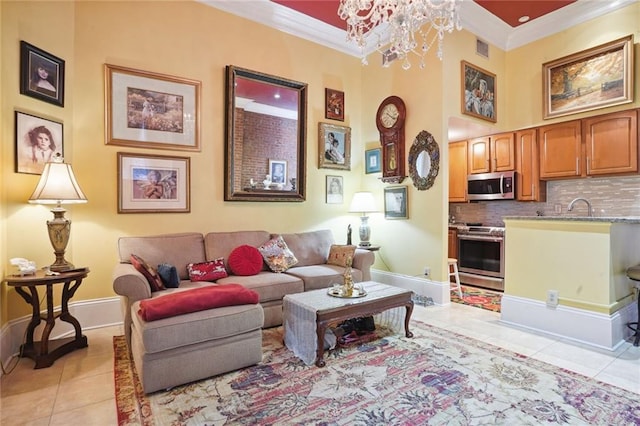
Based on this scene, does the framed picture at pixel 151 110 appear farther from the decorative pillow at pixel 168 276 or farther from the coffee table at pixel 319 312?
the coffee table at pixel 319 312

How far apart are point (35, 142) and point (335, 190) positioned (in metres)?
3.41

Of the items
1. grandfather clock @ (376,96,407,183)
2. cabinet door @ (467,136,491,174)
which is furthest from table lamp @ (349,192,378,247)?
cabinet door @ (467,136,491,174)

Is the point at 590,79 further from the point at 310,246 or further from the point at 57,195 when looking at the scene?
the point at 57,195

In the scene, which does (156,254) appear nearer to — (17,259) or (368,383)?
(17,259)

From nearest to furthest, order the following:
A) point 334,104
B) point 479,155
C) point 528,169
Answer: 1. point 528,169
2. point 334,104
3. point 479,155

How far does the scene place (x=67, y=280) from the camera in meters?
2.62

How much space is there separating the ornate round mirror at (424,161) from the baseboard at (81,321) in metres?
3.72

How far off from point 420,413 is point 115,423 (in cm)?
167

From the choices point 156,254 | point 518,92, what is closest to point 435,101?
point 518,92

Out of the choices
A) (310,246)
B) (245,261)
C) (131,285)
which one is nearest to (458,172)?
(310,246)

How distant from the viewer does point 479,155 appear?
5344 mm

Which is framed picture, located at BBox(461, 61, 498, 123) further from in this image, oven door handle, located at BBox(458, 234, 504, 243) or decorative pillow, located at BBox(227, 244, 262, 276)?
decorative pillow, located at BBox(227, 244, 262, 276)

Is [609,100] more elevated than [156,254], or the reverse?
[609,100]

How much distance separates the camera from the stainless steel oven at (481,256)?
484cm
